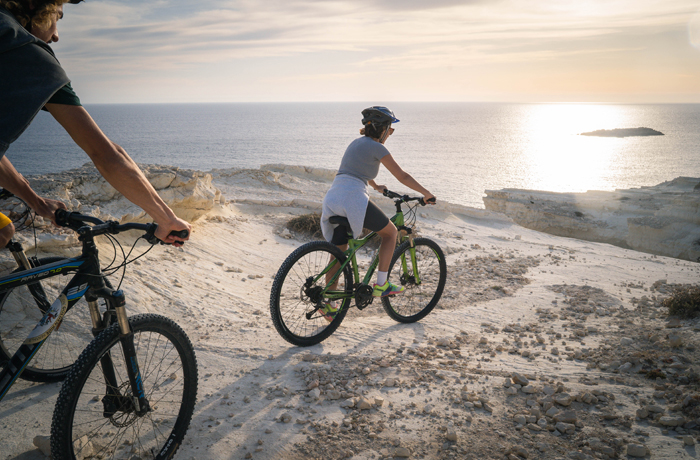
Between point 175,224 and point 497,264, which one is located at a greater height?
point 175,224

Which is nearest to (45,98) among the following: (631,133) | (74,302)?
(74,302)

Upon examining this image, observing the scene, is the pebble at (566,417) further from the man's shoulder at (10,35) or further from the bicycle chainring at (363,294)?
the man's shoulder at (10,35)

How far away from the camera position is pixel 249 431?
2.99m

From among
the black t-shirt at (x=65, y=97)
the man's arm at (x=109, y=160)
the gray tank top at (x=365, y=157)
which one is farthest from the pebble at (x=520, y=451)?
the black t-shirt at (x=65, y=97)

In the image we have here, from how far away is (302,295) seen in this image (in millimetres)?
4477

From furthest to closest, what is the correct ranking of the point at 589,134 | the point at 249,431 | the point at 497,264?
1. the point at 589,134
2. the point at 497,264
3. the point at 249,431

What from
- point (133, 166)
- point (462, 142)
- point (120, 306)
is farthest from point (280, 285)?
point (462, 142)

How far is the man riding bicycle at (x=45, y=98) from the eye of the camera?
61.8 inches

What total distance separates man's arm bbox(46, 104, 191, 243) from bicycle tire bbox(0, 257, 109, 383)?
1620 millimetres

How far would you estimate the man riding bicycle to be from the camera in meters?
1.57

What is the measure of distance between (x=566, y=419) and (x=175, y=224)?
329cm

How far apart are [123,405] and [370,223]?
300 cm

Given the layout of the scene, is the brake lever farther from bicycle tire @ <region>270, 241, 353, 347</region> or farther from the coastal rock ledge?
the coastal rock ledge

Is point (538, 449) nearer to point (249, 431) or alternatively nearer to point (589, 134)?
point (249, 431)
